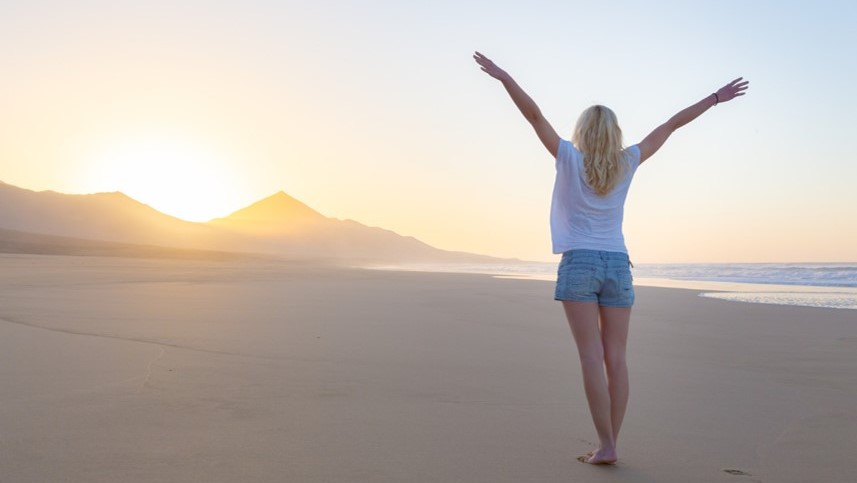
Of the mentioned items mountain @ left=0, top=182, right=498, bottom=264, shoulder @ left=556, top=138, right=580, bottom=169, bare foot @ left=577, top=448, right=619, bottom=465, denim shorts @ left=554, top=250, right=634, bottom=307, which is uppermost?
mountain @ left=0, top=182, right=498, bottom=264

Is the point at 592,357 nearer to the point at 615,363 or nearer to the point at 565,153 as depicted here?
the point at 615,363

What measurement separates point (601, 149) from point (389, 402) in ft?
6.39

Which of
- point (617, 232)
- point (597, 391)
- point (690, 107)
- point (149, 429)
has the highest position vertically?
point (690, 107)

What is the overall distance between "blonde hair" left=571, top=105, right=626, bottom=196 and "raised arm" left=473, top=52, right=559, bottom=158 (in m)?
0.14

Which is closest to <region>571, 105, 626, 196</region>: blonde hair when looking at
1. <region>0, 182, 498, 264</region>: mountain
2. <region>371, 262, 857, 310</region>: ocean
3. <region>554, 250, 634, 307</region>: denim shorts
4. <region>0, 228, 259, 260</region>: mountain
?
<region>554, 250, 634, 307</region>: denim shorts

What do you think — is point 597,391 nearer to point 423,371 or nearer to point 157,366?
point 423,371

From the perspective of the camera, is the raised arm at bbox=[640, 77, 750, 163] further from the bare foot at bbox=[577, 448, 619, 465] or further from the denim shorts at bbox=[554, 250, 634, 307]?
the bare foot at bbox=[577, 448, 619, 465]

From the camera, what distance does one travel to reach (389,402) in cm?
431

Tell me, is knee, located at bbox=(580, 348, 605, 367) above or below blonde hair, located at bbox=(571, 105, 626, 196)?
below

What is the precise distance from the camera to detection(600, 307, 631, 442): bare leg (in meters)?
3.46

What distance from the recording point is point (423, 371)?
5.37 metres

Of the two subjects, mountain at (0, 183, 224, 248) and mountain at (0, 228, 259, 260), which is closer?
mountain at (0, 228, 259, 260)

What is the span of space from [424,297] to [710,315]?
488cm

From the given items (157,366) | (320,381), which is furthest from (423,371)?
(157,366)
